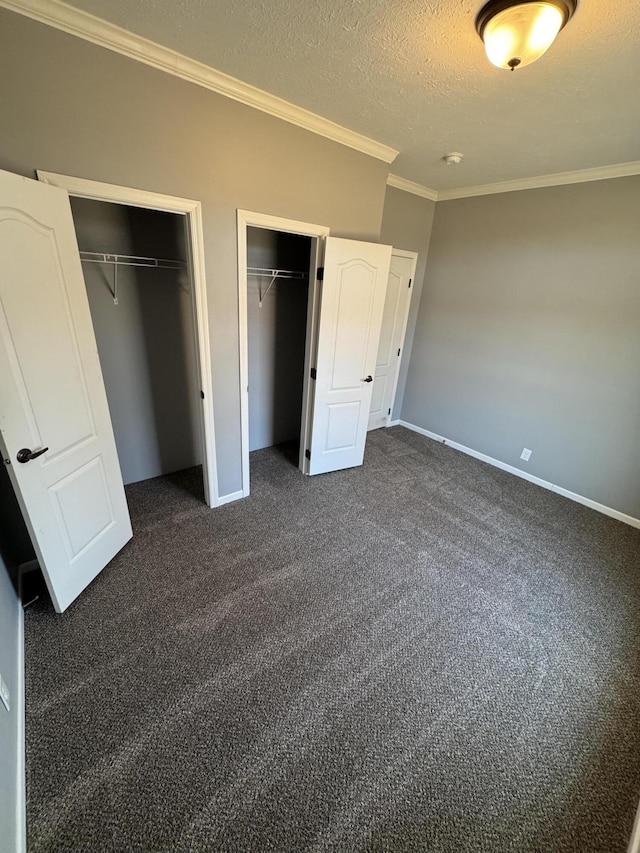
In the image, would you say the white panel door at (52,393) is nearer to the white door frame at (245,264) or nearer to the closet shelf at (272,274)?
the white door frame at (245,264)

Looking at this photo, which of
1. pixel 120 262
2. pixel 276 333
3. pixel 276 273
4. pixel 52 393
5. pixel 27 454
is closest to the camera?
pixel 27 454

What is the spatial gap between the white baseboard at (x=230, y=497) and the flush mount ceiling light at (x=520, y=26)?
2.83m

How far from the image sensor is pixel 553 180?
278 cm

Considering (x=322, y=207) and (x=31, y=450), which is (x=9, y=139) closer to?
(x=31, y=450)

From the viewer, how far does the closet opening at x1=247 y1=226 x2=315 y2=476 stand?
2962 millimetres

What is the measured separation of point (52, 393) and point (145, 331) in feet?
3.86

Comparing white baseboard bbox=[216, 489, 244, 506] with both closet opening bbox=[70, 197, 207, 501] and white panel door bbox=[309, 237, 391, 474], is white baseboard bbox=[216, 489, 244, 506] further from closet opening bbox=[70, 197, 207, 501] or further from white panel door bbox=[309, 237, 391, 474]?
white panel door bbox=[309, 237, 391, 474]

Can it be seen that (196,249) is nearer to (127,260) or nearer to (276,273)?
(127,260)

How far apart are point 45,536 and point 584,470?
4040 millimetres

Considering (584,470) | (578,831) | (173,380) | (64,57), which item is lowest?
(578,831)

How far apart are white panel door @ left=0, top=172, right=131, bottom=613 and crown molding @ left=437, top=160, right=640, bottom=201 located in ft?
11.4

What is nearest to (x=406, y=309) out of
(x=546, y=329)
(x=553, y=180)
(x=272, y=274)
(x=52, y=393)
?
(x=546, y=329)

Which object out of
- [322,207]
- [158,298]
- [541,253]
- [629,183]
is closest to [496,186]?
[541,253]

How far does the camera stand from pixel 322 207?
2.38 m
